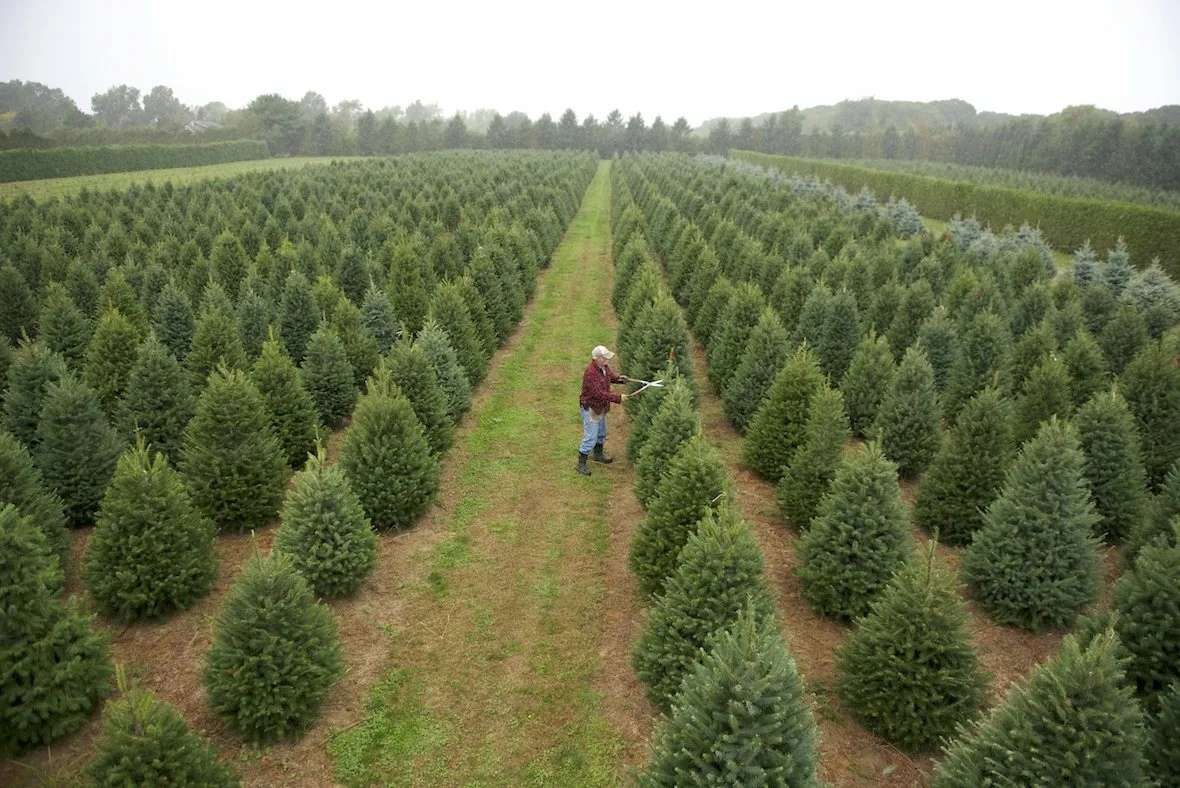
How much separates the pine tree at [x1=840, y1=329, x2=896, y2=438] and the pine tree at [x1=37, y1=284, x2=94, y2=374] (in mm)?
15556

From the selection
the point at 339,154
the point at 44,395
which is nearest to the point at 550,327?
the point at 44,395

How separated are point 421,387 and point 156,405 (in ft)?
13.5

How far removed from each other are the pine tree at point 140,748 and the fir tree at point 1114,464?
11.7 m

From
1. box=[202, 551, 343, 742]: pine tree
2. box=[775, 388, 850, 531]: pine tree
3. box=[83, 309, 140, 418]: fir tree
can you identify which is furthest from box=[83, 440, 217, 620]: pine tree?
box=[775, 388, 850, 531]: pine tree

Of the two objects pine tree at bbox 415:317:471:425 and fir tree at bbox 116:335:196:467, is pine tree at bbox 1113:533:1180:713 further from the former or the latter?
fir tree at bbox 116:335:196:467

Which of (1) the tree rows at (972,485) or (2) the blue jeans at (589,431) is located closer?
(1) the tree rows at (972,485)

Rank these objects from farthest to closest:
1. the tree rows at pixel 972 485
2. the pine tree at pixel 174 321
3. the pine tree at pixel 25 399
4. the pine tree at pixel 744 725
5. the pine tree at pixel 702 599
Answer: the pine tree at pixel 174 321 → the pine tree at pixel 25 399 → the pine tree at pixel 702 599 → the tree rows at pixel 972 485 → the pine tree at pixel 744 725

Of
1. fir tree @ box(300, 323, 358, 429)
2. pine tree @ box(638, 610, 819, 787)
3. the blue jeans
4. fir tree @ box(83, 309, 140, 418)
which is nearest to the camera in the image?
pine tree @ box(638, 610, 819, 787)

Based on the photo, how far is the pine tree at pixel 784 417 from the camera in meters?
11.6

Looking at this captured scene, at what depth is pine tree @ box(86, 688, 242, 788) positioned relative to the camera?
197 inches

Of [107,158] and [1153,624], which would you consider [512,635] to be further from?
[107,158]

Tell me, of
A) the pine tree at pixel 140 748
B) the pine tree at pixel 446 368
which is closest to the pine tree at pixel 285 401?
the pine tree at pixel 446 368

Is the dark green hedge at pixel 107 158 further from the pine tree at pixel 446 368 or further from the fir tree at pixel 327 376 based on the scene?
the pine tree at pixel 446 368

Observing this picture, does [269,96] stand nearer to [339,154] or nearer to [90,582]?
[339,154]
